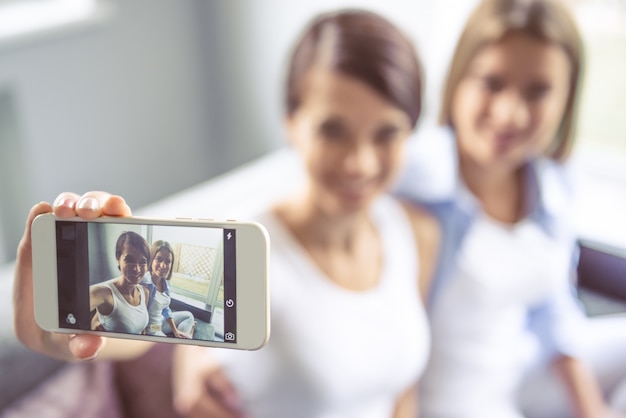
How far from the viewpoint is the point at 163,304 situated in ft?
1.74

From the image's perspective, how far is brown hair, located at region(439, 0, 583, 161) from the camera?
0.93 m

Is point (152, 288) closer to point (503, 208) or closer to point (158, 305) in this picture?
point (158, 305)

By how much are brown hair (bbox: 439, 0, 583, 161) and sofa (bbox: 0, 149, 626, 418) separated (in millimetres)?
256

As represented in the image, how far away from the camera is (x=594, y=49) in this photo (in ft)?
3.27

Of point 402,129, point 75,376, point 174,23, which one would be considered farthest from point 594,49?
point 75,376

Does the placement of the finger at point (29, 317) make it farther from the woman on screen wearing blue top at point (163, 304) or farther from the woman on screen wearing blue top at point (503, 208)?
the woman on screen wearing blue top at point (503, 208)

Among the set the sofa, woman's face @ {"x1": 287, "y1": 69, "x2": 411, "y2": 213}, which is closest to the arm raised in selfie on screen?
the sofa

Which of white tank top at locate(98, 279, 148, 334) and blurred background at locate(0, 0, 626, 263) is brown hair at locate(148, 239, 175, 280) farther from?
blurred background at locate(0, 0, 626, 263)

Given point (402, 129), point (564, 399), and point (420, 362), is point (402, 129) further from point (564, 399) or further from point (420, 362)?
point (564, 399)

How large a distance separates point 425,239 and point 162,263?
536mm

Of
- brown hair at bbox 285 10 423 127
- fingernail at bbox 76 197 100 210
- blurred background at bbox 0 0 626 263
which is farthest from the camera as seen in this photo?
blurred background at bbox 0 0 626 263

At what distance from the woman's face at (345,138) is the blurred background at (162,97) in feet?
0.74

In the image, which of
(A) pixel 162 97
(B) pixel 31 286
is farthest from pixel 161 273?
(A) pixel 162 97

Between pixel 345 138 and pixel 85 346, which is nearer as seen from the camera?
pixel 85 346
